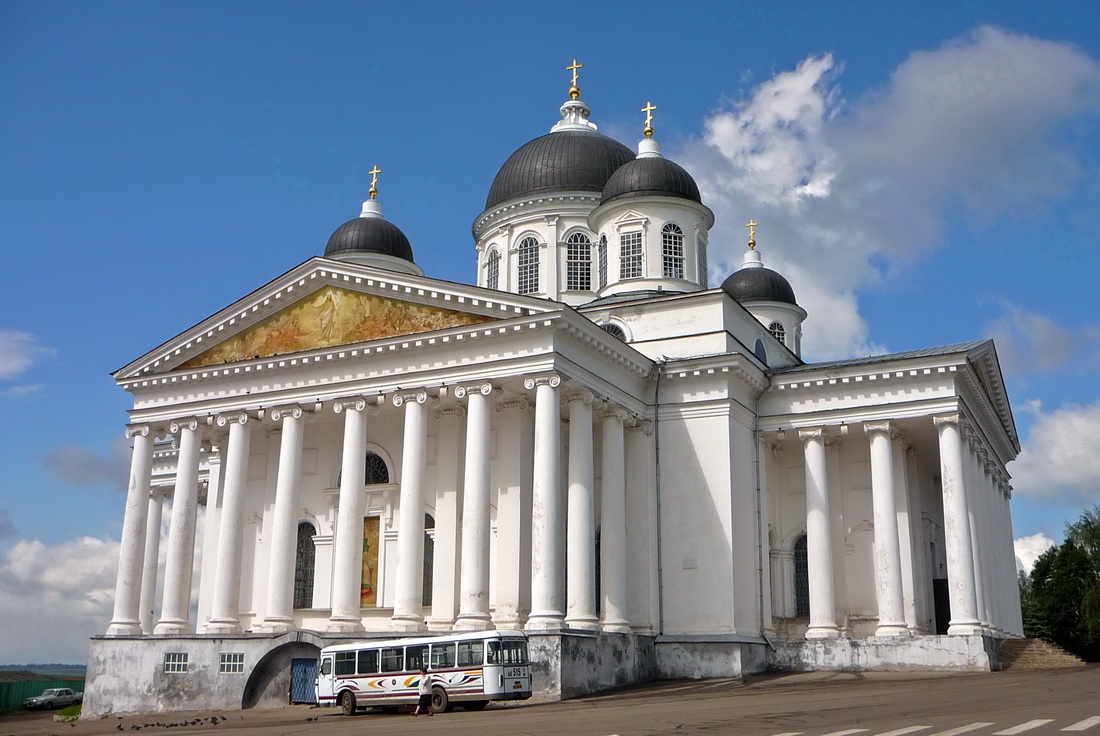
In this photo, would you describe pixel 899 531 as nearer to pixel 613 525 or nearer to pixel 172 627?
pixel 613 525

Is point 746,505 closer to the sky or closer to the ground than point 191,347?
closer to the ground

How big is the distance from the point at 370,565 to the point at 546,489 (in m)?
7.01

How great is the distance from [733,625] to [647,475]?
14.5 ft

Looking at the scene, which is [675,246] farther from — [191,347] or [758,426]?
[191,347]

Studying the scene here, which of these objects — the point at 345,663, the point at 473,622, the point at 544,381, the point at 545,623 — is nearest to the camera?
the point at 345,663

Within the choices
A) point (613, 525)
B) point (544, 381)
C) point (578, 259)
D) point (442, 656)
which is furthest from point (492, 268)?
point (442, 656)

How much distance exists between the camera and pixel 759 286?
43.3 metres

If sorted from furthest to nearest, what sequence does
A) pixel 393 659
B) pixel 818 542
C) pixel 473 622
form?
pixel 818 542, pixel 473 622, pixel 393 659

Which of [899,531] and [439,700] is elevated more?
[899,531]

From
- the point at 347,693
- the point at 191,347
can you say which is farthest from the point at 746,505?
the point at 191,347

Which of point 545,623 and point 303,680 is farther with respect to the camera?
point 303,680

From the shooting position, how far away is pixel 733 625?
27.9 metres

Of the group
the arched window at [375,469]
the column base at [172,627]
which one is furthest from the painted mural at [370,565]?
the column base at [172,627]

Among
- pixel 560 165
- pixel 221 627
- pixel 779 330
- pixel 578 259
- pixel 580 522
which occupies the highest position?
pixel 560 165
